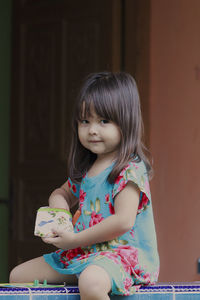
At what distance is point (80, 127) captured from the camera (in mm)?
2467

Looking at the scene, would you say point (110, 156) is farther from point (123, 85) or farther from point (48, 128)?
point (48, 128)

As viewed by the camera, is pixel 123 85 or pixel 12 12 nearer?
pixel 123 85

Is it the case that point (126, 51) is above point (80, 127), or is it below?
above

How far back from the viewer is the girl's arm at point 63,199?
2582mm

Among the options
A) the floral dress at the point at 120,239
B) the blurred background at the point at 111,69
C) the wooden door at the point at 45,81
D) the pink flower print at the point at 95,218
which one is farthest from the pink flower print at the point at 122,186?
the wooden door at the point at 45,81

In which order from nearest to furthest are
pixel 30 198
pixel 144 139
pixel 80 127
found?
pixel 80 127, pixel 144 139, pixel 30 198

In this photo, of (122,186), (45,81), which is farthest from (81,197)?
(45,81)

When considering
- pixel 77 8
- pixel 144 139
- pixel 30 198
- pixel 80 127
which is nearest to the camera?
pixel 80 127

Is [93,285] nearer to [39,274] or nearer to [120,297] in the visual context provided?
[120,297]

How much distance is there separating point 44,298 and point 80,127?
0.63 m

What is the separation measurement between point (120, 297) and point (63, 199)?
1.67ft

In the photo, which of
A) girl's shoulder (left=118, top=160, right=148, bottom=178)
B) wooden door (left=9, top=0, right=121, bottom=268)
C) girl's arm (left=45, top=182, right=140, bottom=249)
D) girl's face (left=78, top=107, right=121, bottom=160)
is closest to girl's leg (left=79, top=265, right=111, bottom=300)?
girl's arm (left=45, top=182, right=140, bottom=249)

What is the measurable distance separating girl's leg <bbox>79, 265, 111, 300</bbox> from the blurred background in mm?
1787

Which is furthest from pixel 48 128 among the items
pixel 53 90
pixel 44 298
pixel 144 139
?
pixel 44 298
